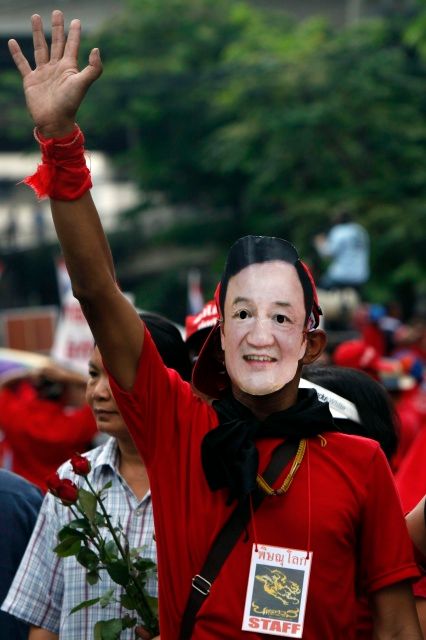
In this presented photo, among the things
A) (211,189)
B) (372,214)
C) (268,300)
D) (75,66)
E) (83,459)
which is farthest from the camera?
(211,189)

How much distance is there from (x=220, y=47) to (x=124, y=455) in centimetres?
2548

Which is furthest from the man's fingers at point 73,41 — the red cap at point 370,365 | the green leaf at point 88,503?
the red cap at point 370,365

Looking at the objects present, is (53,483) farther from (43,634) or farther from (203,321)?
(203,321)

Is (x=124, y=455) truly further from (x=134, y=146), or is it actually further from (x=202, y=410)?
(x=134, y=146)

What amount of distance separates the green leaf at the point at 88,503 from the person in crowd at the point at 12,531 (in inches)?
33.1

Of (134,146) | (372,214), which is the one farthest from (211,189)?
(372,214)

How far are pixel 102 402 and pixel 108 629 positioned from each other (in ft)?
2.60

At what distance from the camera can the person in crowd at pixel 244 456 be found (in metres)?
2.56

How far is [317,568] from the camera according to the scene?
2.62 metres

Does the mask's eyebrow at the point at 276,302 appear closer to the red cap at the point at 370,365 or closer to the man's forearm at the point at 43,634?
the man's forearm at the point at 43,634

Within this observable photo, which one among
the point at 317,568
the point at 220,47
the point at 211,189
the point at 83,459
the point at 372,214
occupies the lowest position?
the point at 317,568

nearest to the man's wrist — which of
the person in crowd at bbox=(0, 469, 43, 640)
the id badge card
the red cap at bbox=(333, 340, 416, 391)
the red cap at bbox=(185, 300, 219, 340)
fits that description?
the id badge card

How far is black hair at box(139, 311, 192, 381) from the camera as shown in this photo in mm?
3734

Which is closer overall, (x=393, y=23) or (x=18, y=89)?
(x=393, y=23)
